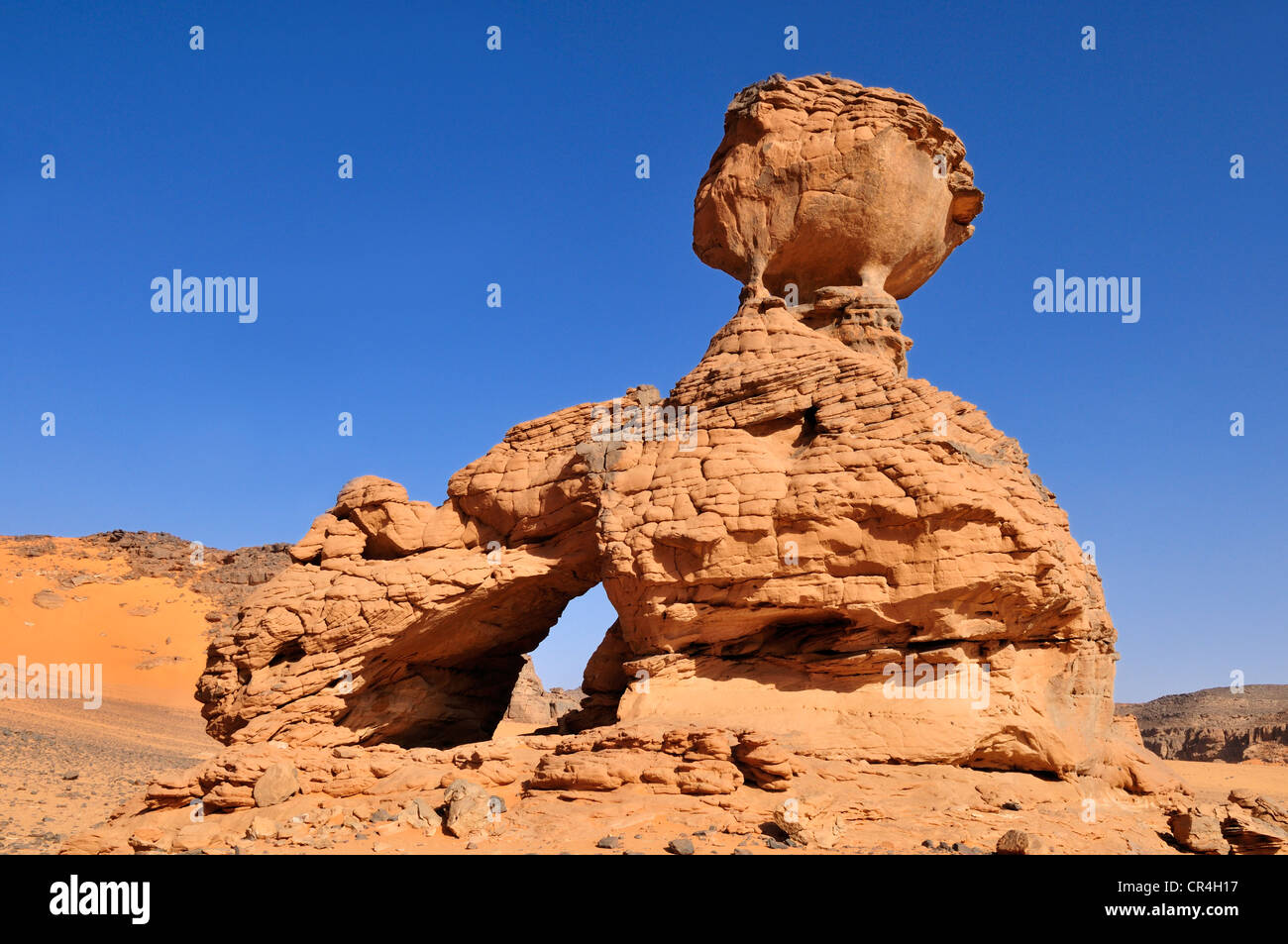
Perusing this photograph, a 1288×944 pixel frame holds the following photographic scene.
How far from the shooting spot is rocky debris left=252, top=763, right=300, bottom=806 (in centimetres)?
1214

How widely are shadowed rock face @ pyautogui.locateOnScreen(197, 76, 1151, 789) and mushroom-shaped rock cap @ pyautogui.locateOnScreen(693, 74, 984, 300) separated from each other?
0.14ft

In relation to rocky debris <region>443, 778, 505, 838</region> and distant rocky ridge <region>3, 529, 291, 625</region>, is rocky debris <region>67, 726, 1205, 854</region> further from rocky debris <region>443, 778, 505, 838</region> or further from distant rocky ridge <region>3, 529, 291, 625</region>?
distant rocky ridge <region>3, 529, 291, 625</region>

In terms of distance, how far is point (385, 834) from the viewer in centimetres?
1071

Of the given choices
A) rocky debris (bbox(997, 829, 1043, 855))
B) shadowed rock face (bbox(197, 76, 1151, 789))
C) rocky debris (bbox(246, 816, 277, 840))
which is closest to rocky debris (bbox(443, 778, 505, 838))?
rocky debris (bbox(246, 816, 277, 840))

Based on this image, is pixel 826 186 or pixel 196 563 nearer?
pixel 826 186

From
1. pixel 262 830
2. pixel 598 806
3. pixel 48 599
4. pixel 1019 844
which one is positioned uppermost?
pixel 48 599

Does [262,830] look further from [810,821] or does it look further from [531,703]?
[531,703]

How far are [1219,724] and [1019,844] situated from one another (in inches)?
1477

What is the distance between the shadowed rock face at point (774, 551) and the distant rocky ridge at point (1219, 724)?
20365mm

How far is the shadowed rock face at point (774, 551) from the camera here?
1259 centimetres

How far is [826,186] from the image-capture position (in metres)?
16.6

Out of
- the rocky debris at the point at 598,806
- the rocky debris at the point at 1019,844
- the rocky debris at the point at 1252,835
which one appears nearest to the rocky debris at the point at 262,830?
the rocky debris at the point at 598,806

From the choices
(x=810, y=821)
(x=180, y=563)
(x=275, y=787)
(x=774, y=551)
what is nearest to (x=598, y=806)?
(x=810, y=821)

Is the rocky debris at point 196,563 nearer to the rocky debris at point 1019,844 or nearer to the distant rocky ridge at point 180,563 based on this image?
the distant rocky ridge at point 180,563
